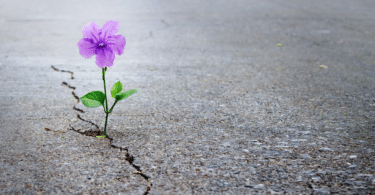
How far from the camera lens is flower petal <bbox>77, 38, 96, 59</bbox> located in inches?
81.4

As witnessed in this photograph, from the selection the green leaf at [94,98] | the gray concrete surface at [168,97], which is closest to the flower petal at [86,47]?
the green leaf at [94,98]

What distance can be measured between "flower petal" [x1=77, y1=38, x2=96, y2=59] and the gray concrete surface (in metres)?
0.57

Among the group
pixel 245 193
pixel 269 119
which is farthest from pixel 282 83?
pixel 245 193

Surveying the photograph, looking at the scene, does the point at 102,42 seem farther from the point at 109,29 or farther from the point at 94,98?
the point at 94,98

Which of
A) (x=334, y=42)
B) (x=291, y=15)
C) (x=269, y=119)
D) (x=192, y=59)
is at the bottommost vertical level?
(x=269, y=119)

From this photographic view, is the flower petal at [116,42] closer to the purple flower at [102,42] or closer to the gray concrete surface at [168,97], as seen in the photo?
the purple flower at [102,42]

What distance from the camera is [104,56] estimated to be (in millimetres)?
2061

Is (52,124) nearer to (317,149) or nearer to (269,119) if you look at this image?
(269,119)

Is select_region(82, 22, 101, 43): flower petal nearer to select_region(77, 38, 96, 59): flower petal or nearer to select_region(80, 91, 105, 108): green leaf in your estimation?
select_region(77, 38, 96, 59): flower petal

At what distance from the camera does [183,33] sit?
593 centimetres

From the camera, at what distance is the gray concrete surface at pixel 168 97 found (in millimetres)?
1933

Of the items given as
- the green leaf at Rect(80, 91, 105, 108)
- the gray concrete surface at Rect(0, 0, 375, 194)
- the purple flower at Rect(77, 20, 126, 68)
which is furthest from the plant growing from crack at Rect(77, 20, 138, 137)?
the gray concrete surface at Rect(0, 0, 375, 194)

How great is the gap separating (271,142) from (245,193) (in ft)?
2.09

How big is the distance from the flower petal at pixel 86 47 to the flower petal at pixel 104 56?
0.04 meters
